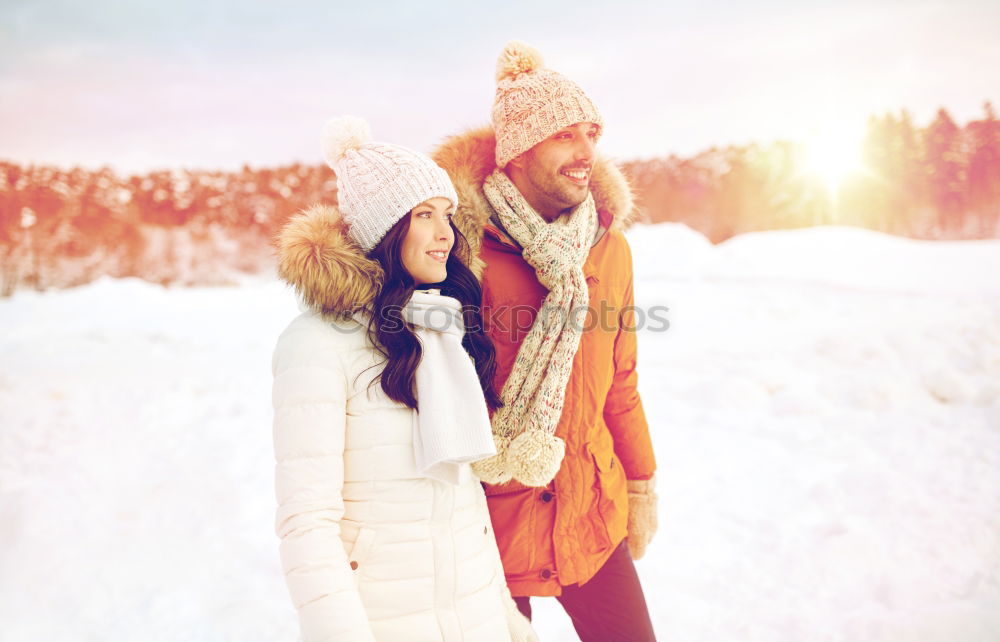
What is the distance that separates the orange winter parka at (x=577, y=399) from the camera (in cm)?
168

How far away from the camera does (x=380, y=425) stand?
4.14 feet

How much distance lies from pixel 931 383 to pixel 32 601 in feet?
20.0

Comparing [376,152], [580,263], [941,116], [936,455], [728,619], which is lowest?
[728,619]

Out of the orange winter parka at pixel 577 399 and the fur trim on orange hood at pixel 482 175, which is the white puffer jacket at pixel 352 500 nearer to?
the orange winter parka at pixel 577 399

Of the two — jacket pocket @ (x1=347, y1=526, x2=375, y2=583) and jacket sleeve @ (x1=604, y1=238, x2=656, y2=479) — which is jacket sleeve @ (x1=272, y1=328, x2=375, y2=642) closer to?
jacket pocket @ (x1=347, y1=526, x2=375, y2=583)

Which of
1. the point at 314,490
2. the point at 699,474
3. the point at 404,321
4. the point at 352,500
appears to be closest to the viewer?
the point at 314,490

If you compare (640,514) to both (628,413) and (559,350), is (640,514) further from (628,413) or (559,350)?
(559,350)

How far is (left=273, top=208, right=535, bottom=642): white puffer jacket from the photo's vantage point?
1134 mm

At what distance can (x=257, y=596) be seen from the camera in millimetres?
2707

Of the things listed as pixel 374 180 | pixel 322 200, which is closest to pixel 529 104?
pixel 374 180

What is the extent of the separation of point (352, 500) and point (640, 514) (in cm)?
109

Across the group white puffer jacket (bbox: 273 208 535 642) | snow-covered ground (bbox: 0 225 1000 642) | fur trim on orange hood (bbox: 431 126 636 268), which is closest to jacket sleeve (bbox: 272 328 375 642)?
white puffer jacket (bbox: 273 208 535 642)

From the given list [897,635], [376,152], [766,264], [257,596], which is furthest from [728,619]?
[766,264]

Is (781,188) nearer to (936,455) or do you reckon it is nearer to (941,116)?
(941,116)
